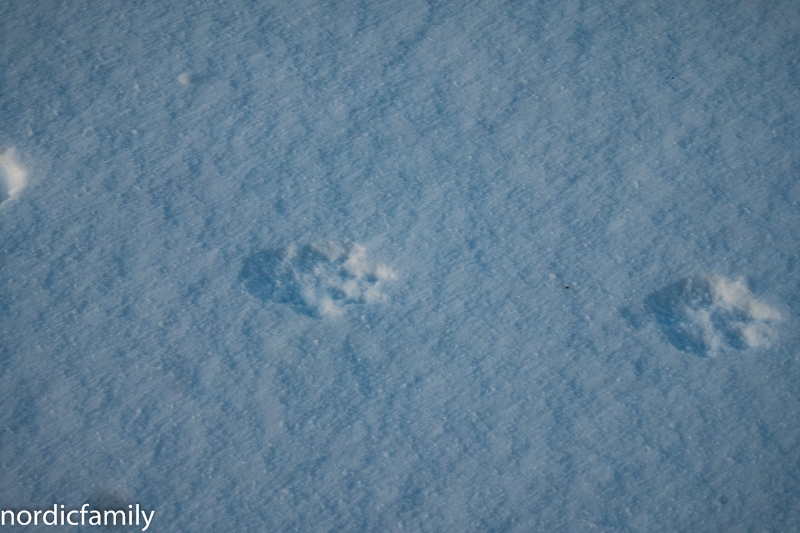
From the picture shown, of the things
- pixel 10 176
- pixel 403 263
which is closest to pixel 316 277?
pixel 403 263

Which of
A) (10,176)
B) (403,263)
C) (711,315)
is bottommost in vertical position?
(711,315)

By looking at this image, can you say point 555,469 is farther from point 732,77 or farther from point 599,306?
point 732,77

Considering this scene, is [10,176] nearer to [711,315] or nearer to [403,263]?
[403,263]

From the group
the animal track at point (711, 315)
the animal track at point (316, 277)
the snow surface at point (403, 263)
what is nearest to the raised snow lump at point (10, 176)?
the snow surface at point (403, 263)

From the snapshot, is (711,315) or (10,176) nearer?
(711,315)

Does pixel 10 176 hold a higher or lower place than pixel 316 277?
higher

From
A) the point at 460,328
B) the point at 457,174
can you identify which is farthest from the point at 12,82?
the point at 460,328

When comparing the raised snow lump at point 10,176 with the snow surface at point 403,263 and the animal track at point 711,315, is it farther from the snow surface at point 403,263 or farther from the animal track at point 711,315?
the animal track at point 711,315
